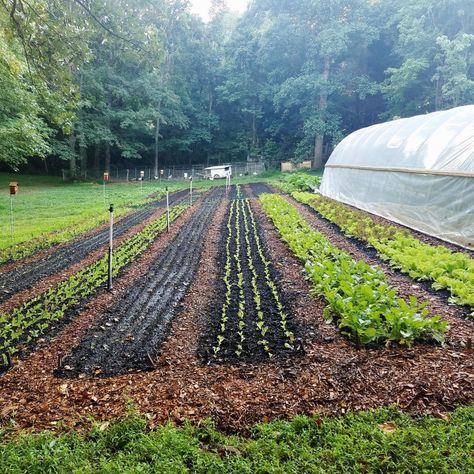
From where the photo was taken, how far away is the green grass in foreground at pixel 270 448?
241cm

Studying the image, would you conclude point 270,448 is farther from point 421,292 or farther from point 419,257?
point 419,257

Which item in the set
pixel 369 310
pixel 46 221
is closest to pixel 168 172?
pixel 46 221

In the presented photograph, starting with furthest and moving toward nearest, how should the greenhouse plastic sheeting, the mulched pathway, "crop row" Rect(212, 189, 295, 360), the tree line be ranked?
the tree line → the greenhouse plastic sheeting → "crop row" Rect(212, 189, 295, 360) → the mulched pathway

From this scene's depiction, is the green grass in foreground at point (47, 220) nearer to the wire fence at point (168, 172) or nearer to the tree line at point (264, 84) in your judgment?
the tree line at point (264, 84)

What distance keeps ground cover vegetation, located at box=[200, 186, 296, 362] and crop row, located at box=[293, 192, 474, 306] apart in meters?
2.43

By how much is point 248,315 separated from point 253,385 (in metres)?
1.68

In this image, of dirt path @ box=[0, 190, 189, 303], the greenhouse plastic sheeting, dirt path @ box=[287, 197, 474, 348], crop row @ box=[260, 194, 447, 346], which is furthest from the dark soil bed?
dirt path @ box=[0, 190, 189, 303]

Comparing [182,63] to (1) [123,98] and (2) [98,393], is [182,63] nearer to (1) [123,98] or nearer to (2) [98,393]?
(1) [123,98]

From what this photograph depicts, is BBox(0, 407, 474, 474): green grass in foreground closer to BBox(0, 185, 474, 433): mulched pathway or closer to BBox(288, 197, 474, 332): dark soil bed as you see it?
BBox(0, 185, 474, 433): mulched pathway

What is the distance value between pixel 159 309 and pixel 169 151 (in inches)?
1549

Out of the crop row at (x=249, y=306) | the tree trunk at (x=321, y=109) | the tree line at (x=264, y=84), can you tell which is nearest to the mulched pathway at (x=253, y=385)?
the crop row at (x=249, y=306)

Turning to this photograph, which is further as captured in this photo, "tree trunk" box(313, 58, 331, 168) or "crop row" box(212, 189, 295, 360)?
"tree trunk" box(313, 58, 331, 168)

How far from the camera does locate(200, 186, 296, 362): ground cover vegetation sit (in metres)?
4.07

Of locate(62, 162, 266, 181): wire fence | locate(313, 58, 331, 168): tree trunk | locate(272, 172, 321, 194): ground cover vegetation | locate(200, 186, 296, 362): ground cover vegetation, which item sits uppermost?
locate(313, 58, 331, 168): tree trunk
